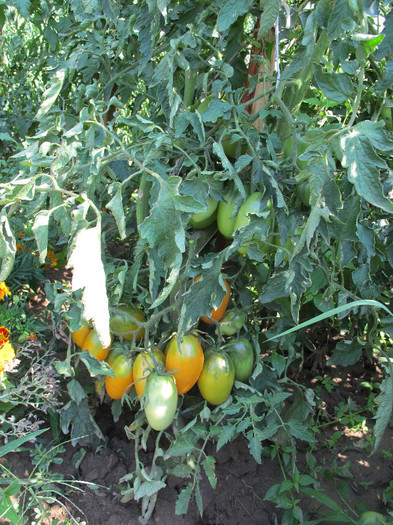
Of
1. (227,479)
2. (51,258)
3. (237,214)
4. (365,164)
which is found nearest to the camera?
(365,164)

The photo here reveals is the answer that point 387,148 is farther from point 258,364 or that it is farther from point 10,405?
point 10,405

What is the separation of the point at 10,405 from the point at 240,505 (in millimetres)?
689

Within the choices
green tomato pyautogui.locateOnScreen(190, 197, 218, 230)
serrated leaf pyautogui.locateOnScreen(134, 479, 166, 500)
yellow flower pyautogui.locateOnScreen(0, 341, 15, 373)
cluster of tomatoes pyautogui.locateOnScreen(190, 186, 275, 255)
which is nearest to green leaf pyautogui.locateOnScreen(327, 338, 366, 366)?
cluster of tomatoes pyautogui.locateOnScreen(190, 186, 275, 255)

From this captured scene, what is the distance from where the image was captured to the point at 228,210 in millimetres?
985

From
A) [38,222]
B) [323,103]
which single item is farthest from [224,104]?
[323,103]

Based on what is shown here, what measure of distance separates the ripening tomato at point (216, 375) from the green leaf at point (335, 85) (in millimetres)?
633

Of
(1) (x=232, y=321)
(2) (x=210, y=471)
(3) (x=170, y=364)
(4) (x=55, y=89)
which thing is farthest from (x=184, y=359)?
(4) (x=55, y=89)

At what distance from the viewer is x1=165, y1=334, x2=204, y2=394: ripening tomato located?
1.06m

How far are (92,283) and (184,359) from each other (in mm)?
412

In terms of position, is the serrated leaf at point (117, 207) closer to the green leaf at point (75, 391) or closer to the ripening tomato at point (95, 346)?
the ripening tomato at point (95, 346)

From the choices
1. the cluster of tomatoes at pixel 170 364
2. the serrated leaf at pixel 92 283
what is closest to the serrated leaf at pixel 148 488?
the cluster of tomatoes at pixel 170 364

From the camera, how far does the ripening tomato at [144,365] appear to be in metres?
1.07

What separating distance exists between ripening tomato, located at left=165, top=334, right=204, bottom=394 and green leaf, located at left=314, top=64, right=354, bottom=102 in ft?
1.84

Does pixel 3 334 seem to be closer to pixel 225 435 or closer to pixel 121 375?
pixel 121 375
